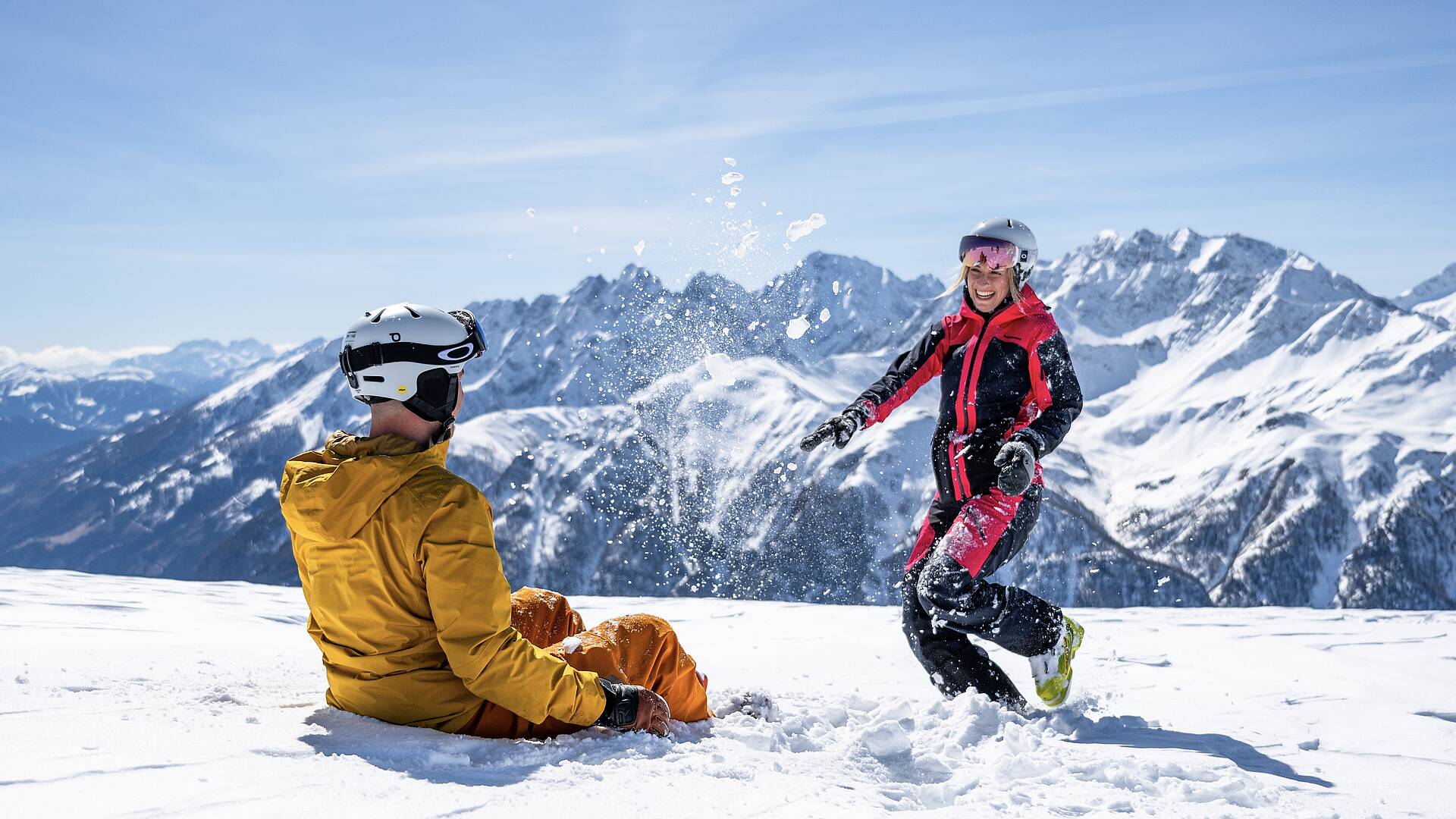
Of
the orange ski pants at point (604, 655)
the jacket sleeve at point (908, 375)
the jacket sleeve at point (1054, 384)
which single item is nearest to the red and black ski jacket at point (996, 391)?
the jacket sleeve at point (1054, 384)

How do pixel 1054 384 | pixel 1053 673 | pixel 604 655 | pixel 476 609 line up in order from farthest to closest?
pixel 1054 384 → pixel 1053 673 → pixel 604 655 → pixel 476 609

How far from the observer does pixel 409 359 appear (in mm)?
3504

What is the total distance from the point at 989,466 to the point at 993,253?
1.35 metres

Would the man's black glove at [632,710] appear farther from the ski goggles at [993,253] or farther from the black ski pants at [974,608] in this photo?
the ski goggles at [993,253]

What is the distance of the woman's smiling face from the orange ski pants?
3002 mm

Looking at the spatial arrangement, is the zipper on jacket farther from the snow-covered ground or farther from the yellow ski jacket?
the yellow ski jacket

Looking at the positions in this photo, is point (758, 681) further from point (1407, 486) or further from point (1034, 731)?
point (1407, 486)

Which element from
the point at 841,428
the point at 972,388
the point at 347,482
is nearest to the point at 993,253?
the point at 972,388

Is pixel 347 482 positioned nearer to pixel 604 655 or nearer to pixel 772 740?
pixel 604 655

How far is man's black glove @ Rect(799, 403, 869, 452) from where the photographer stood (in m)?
5.84

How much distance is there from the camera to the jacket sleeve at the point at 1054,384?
5535 mm

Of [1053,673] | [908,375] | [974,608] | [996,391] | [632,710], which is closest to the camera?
[632,710]

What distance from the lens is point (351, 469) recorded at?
329 cm

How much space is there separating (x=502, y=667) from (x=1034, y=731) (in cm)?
286
